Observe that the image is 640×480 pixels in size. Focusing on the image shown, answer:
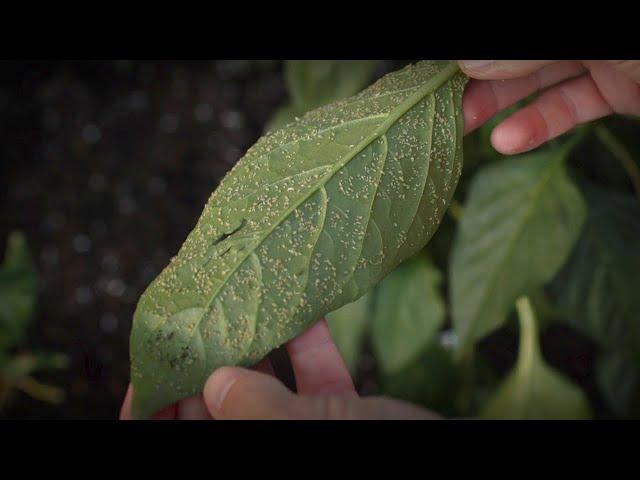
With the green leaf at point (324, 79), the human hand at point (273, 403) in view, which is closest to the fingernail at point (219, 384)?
the human hand at point (273, 403)

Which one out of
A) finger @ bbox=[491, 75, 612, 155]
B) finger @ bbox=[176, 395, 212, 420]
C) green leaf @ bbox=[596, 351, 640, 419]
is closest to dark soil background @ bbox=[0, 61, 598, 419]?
green leaf @ bbox=[596, 351, 640, 419]

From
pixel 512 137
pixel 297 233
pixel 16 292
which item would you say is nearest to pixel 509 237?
pixel 512 137

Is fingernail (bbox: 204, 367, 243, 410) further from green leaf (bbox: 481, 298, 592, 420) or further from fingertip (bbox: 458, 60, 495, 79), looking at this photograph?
green leaf (bbox: 481, 298, 592, 420)

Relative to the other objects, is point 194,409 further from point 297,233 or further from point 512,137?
point 512,137

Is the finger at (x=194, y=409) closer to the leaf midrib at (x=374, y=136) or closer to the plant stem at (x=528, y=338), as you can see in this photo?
the leaf midrib at (x=374, y=136)
